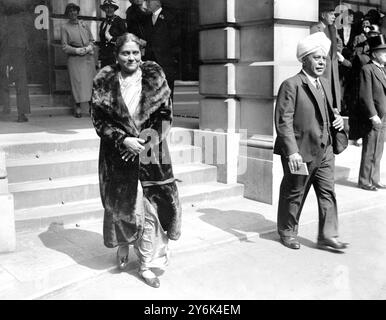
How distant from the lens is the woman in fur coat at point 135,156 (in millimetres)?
4363

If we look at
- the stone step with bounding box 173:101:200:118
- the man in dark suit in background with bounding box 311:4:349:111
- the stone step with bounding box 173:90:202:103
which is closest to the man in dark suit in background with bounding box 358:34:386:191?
the man in dark suit in background with bounding box 311:4:349:111

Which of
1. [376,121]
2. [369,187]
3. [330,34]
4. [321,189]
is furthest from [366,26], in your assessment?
[321,189]

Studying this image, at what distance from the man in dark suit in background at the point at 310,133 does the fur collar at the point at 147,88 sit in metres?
1.35

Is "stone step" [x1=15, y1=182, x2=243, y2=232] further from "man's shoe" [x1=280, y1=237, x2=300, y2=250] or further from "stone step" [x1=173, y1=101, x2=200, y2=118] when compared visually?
"stone step" [x1=173, y1=101, x2=200, y2=118]

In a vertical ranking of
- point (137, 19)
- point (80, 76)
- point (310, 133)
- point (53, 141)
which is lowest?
point (53, 141)

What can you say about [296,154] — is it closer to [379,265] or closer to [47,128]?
[379,265]

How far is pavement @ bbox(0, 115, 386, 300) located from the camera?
14.7 ft

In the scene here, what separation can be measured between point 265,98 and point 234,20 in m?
1.18

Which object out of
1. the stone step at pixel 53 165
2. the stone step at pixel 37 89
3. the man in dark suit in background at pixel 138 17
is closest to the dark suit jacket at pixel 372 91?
the man in dark suit in background at pixel 138 17

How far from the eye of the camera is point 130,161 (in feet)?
14.6

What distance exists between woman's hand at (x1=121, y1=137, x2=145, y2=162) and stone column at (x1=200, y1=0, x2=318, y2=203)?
308 centimetres

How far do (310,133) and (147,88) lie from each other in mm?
1741

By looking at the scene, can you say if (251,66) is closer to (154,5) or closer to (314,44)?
(154,5)

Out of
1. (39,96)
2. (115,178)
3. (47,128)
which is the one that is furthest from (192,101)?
(115,178)
